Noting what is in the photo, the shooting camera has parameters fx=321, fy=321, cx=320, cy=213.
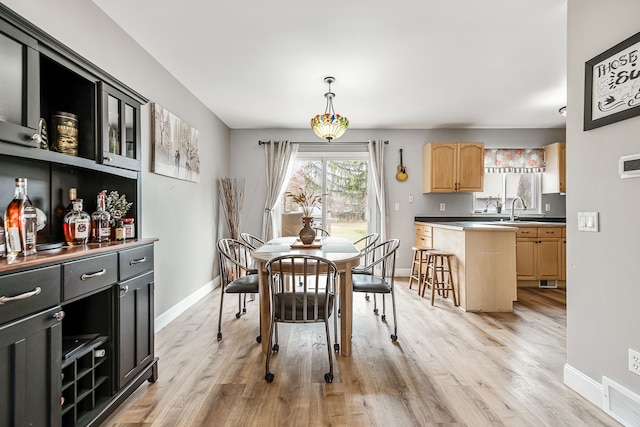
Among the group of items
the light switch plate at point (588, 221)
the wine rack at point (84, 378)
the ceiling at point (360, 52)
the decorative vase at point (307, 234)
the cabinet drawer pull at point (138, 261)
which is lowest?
the wine rack at point (84, 378)

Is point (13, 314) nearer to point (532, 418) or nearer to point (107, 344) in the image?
point (107, 344)

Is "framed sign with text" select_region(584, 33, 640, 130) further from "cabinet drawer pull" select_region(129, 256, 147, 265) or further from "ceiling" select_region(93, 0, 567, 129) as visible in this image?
"cabinet drawer pull" select_region(129, 256, 147, 265)

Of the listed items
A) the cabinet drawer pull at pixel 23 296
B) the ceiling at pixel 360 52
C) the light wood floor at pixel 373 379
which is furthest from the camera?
the ceiling at pixel 360 52

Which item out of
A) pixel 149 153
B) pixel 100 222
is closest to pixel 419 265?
pixel 149 153

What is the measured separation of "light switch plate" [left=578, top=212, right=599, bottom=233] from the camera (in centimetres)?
182

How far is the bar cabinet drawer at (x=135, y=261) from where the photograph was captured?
1.74 metres

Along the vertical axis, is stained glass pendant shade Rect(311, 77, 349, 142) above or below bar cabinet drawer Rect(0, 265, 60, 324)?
above

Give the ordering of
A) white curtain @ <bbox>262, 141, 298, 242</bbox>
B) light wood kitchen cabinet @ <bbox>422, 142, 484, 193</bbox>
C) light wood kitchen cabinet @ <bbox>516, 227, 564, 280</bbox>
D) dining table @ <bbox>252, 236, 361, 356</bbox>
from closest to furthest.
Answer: dining table @ <bbox>252, 236, 361, 356</bbox>
light wood kitchen cabinet @ <bbox>516, 227, 564, 280</bbox>
light wood kitchen cabinet @ <bbox>422, 142, 484, 193</bbox>
white curtain @ <bbox>262, 141, 298, 242</bbox>

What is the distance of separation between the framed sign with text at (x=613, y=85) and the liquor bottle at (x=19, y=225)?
2.80 m

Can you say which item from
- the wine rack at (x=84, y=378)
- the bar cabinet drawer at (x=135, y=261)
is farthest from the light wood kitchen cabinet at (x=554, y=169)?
the wine rack at (x=84, y=378)

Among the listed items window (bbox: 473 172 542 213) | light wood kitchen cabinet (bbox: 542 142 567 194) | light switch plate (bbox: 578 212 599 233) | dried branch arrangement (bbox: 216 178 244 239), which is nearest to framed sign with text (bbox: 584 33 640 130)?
light switch plate (bbox: 578 212 599 233)

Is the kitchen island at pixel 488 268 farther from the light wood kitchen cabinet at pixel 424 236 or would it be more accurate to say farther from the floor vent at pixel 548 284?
the floor vent at pixel 548 284

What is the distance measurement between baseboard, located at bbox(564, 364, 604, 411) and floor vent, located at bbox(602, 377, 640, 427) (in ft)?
0.15

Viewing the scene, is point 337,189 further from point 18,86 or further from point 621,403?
point 18,86
